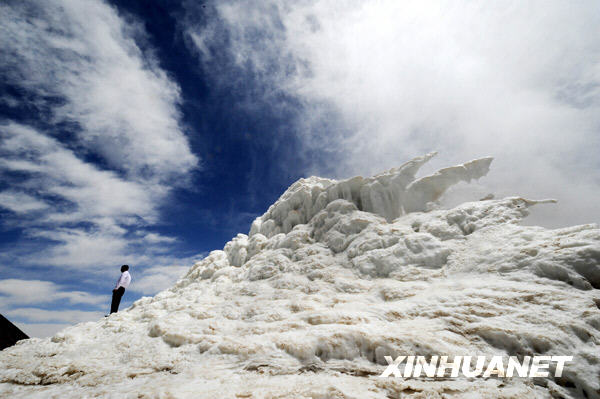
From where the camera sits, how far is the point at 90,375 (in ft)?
21.4

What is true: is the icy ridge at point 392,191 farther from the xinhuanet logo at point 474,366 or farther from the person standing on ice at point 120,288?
the xinhuanet logo at point 474,366

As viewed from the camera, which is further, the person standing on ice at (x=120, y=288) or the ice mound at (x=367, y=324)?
the person standing on ice at (x=120, y=288)

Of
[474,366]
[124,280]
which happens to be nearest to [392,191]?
[474,366]

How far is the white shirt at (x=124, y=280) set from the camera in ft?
53.5

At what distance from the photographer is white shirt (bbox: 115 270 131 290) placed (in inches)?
642

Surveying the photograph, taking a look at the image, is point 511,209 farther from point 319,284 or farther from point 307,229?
point 307,229

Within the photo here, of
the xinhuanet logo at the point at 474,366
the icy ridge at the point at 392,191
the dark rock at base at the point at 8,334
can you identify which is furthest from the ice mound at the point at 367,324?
the icy ridge at the point at 392,191

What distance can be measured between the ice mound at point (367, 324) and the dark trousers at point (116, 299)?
3.71 metres

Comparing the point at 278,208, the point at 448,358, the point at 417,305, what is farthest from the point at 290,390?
the point at 278,208

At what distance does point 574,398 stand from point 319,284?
27.6ft

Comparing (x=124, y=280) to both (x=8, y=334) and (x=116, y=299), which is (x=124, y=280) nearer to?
(x=116, y=299)

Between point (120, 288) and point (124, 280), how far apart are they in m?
0.52

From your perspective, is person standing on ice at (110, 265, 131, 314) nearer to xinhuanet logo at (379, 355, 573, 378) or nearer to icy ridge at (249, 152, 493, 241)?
icy ridge at (249, 152, 493, 241)

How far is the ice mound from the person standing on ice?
12.1 ft
